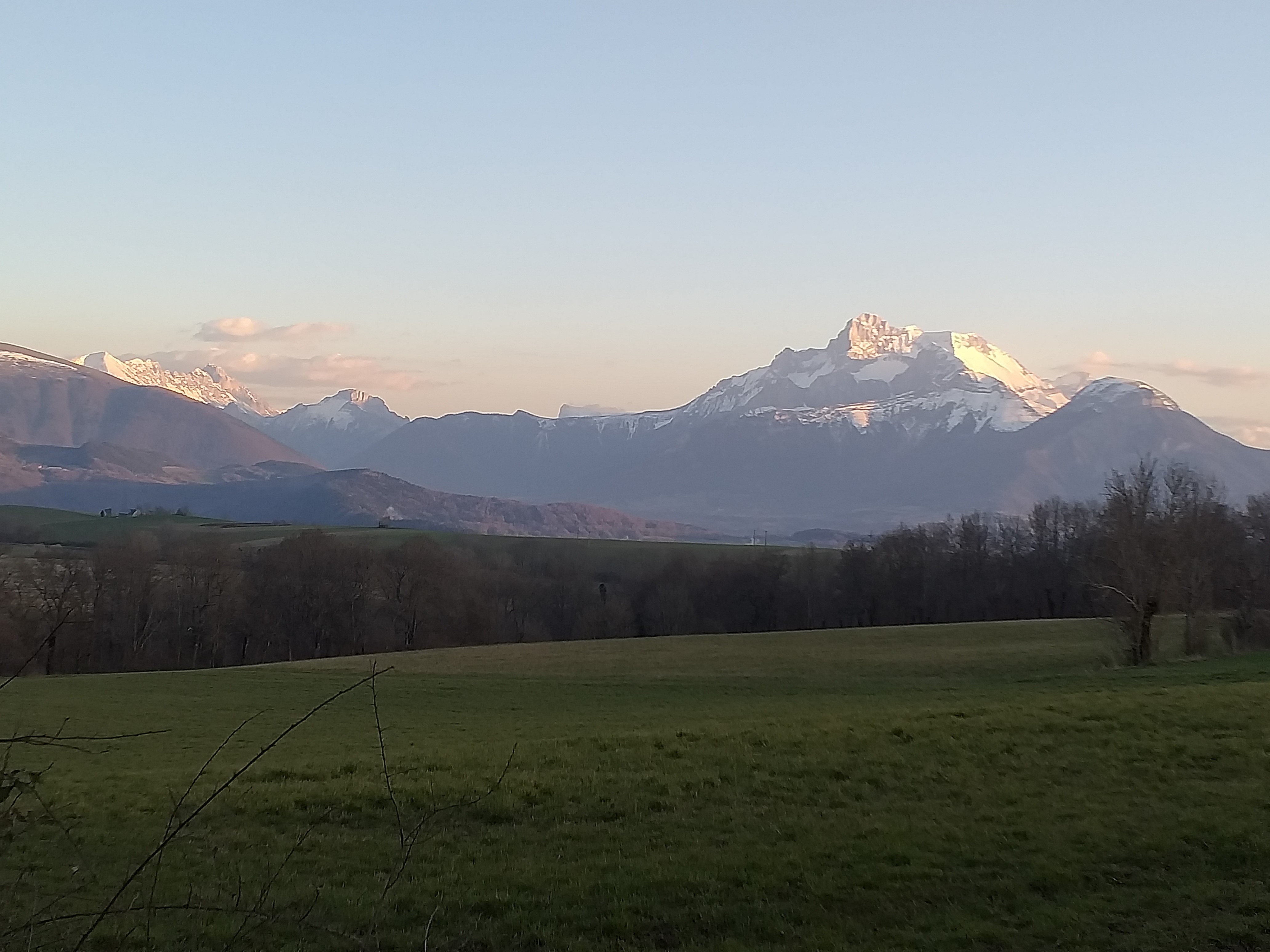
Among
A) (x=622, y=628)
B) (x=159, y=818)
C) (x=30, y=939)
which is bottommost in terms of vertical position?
(x=622, y=628)

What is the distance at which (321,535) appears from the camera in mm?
94625

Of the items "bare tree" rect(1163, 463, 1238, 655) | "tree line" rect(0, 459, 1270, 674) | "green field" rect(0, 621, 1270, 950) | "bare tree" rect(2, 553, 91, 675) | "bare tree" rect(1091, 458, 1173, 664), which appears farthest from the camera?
"tree line" rect(0, 459, 1270, 674)

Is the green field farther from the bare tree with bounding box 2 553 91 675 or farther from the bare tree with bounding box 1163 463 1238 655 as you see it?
the bare tree with bounding box 1163 463 1238 655

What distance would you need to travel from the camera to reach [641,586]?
348 ft

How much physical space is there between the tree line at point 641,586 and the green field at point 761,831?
29948 millimetres

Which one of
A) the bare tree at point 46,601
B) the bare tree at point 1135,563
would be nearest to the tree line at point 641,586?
the bare tree at point 1135,563

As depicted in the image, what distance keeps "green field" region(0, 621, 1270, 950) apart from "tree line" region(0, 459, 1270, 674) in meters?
29.9

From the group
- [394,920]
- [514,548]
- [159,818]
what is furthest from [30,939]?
[514,548]

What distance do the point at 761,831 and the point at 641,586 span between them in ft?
307

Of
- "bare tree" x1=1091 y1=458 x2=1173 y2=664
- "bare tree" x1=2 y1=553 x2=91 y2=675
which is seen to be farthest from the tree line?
"bare tree" x1=2 y1=553 x2=91 y2=675

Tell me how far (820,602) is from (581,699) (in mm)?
61923

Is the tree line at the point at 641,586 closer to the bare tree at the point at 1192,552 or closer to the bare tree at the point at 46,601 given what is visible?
the bare tree at the point at 1192,552

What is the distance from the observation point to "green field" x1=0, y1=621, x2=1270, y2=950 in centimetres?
958

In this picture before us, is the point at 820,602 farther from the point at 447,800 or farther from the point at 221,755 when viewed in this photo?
the point at 447,800
